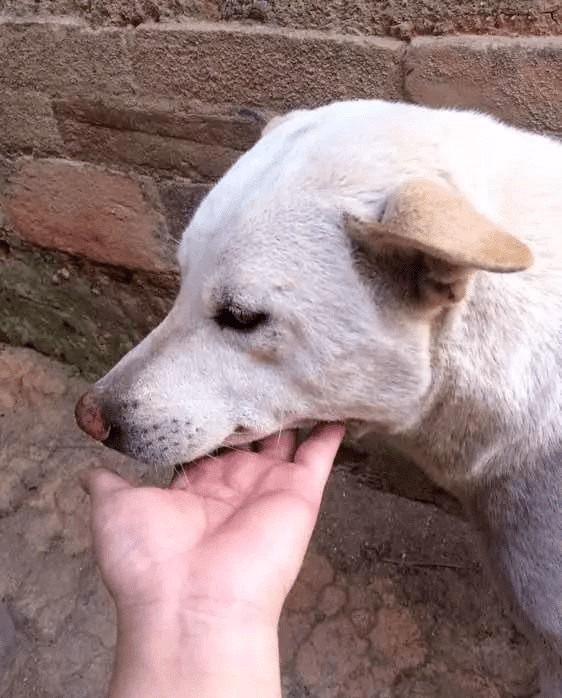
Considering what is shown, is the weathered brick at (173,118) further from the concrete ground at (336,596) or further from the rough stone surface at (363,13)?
the concrete ground at (336,596)

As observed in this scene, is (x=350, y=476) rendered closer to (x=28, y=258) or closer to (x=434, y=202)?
(x=28, y=258)

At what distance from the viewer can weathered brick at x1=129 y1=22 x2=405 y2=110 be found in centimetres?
175

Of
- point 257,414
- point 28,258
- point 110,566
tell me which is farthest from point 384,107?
point 28,258

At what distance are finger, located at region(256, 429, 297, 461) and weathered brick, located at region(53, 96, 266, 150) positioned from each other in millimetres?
835

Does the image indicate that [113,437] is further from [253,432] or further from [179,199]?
[179,199]

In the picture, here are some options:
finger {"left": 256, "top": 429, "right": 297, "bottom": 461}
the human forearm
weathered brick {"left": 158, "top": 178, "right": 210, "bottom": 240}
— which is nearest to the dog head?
finger {"left": 256, "top": 429, "right": 297, "bottom": 461}

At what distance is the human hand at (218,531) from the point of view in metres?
A: 1.19

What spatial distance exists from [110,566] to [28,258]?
1.73 metres

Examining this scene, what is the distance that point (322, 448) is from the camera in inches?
57.2

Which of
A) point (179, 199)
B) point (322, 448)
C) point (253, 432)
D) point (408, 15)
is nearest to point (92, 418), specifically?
point (253, 432)

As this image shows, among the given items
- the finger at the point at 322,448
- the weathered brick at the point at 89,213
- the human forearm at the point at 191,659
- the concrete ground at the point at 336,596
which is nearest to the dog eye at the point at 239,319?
the finger at the point at 322,448

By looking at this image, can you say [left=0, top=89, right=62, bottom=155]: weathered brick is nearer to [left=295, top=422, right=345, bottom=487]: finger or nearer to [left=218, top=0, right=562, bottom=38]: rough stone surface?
[left=218, top=0, right=562, bottom=38]: rough stone surface

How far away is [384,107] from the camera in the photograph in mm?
1346

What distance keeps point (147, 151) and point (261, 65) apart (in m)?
0.48
